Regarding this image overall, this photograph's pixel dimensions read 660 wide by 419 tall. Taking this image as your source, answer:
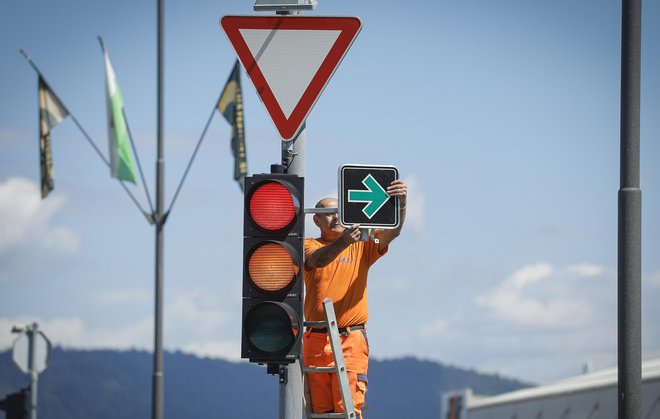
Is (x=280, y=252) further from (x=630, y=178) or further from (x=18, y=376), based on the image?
(x=18, y=376)

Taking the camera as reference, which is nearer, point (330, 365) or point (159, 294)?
point (330, 365)

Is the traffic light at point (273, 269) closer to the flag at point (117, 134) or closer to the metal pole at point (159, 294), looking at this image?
the metal pole at point (159, 294)

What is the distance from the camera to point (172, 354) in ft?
507

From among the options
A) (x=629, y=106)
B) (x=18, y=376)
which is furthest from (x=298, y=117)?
(x=18, y=376)

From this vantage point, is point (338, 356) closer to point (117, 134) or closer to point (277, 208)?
point (277, 208)

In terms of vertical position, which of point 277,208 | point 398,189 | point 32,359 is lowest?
point 32,359

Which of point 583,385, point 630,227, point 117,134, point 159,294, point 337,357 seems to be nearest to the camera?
point 337,357

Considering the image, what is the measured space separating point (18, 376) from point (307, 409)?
112357 mm

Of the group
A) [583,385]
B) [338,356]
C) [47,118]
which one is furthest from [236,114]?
[338,356]

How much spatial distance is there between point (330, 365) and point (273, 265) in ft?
6.61

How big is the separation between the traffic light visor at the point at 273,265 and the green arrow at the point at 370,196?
0.53 metres

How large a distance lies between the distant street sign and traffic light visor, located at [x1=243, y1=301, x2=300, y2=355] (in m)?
0.66

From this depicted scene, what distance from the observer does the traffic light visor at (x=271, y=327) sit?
8820 mm

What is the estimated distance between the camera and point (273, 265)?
885 cm
